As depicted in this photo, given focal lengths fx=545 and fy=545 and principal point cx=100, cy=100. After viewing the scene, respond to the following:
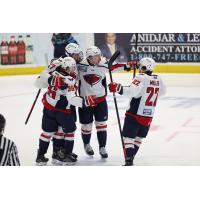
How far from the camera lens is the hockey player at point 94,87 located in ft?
14.5

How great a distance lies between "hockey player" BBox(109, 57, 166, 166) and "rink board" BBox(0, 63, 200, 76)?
570 cm

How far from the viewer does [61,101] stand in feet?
13.9

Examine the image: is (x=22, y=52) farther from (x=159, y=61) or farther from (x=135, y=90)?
(x=135, y=90)

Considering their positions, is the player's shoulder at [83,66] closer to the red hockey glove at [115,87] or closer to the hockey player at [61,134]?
the hockey player at [61,134]

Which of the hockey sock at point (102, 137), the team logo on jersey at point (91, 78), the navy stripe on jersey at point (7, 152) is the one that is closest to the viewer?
the navy stripe on jersey at point (7, 152)

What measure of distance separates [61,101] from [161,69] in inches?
236

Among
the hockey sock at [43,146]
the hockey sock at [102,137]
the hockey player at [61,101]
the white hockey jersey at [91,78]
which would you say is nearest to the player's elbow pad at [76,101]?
the hockey player at [61,101]

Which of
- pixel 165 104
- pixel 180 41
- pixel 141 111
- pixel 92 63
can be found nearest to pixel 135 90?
pixel 141 111

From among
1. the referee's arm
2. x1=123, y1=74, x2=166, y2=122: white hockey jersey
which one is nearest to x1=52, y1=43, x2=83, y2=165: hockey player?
x1=123, y1=74, x2=166, y2=122: white hockey jersey

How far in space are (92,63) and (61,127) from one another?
57 centimetres

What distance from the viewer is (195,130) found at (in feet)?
19.0

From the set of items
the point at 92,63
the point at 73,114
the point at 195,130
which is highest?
the point at 92,63

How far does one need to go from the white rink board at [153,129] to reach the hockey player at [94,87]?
0.82ft

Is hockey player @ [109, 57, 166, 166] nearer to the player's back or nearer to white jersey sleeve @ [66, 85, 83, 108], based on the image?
the player's back
